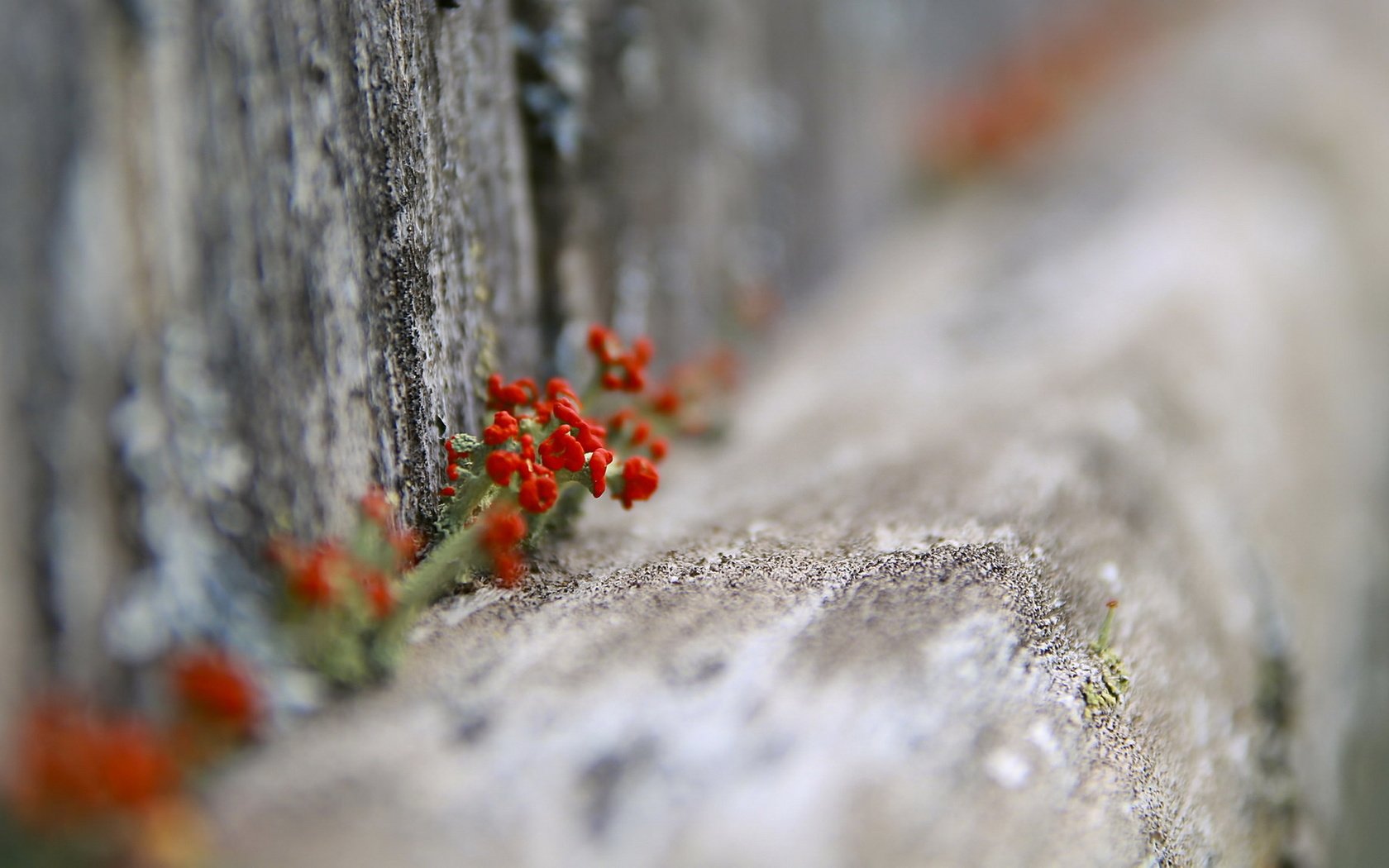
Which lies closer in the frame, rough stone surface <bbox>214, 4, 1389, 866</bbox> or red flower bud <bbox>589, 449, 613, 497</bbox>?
rough stone surface <bbox>214, 4, 1389, 866</bbox>

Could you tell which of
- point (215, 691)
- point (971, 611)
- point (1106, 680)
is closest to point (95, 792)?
point (215, 691)

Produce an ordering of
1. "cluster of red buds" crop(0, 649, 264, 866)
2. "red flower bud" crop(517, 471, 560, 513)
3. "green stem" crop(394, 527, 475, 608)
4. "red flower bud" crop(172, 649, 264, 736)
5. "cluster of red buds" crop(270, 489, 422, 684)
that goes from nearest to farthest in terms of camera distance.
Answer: "cluster of red buds" crop(0, 649, 264, 866), "red flower bud" crop(172, 649, 264, 736), "cluster of red buds" crop(270, 489, 422, 684), "green stem" crop(394, 527, 475, 608), "red flower bud" crop(517, 471, 560, 513)

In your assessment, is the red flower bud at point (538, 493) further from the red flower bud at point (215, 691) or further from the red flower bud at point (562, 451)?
the red flower bud at point (215, 691)

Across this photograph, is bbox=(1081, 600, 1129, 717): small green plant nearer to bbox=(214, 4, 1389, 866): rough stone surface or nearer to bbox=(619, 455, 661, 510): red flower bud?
bbox=(214, 4, 1389, 866): rough stone surface

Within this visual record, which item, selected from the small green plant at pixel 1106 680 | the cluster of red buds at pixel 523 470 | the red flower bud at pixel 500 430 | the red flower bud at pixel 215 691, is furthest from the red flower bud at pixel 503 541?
the small green plant at pixel 1106 680

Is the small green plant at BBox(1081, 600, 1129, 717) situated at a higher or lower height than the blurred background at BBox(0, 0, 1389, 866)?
lower

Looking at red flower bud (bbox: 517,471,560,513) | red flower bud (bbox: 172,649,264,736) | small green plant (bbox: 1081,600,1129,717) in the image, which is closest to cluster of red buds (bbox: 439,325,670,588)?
red flower bud (bbox: 517,471,560,513)

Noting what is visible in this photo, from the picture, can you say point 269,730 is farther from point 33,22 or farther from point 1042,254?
point 1042,254
